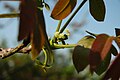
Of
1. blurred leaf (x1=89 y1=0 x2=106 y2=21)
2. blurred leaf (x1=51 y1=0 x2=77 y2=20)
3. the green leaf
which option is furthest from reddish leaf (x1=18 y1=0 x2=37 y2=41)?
blurred leaf (x1=89 y1=0 x2=106 y2=21)

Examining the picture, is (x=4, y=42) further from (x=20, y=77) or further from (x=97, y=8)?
(x=97, y=8)

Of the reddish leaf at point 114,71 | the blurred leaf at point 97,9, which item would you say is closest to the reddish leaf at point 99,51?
the reddish leaf at point 114,71

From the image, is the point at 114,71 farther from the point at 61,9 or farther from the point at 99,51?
the point at 61,9

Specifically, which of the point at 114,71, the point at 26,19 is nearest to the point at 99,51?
the point at 114,71

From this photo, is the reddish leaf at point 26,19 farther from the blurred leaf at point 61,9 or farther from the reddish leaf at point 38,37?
the blurred leaf at point 61,9

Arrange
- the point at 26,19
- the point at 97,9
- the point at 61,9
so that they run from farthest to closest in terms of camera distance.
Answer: the point at 97,9 < the point at 61,9 < the point at 26,19

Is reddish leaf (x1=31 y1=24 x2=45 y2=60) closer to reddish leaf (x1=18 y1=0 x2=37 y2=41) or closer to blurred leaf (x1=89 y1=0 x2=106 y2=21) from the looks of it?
reddish leaf (x1=18 y1=0 x2=37 y2=41)

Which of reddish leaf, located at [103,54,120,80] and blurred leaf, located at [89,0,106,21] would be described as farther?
blurred leaf, located at [89,0,106,21]
